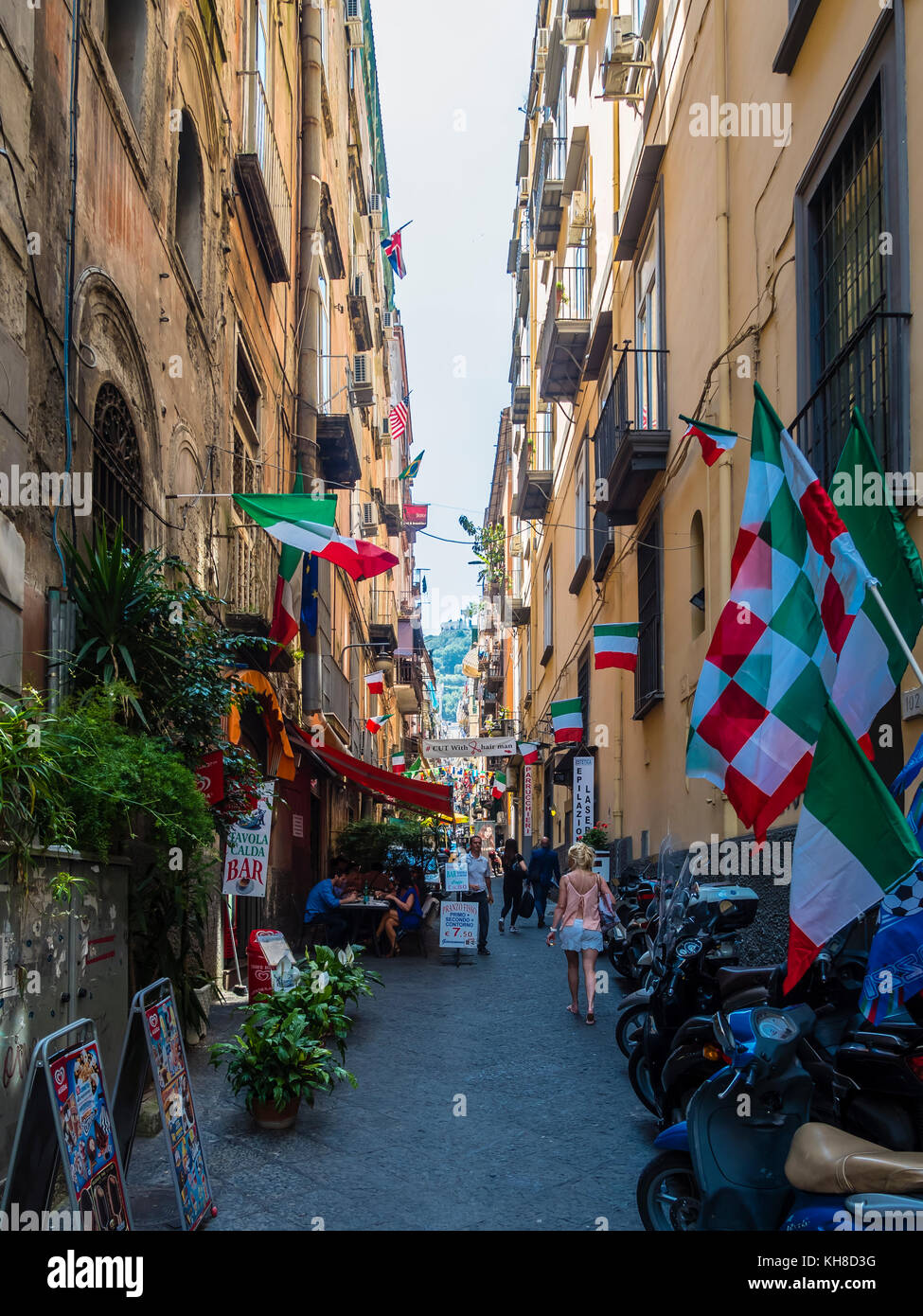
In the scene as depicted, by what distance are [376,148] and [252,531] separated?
1214 inches

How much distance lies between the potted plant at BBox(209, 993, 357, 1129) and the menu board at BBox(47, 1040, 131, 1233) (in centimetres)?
269

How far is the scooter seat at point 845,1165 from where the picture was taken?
12.5 feet

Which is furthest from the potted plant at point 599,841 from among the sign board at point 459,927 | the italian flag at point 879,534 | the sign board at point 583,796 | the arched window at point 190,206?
the italian flag at point 879,534

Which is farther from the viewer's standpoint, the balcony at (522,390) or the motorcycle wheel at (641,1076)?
the balcony at (522,390)

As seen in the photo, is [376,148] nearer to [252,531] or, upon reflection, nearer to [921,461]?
[252,531]

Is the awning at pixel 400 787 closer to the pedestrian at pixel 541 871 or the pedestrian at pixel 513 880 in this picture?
the pedestrian at pixel 513 880

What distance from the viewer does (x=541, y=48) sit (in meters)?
34.2

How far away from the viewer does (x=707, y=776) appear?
253 inches

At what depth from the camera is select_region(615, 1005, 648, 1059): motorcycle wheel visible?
344 inches

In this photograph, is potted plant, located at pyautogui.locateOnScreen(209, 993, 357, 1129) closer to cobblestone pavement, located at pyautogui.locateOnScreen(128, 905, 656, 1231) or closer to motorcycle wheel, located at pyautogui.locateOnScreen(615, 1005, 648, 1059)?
cobblestone pavement, located at pyautogui.locateOnScreen(128, 905, 656, 1231)

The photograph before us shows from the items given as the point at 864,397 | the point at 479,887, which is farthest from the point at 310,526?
the point at 479,887

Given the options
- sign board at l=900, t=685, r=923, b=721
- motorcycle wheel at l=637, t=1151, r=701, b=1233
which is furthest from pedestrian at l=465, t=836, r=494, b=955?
motorcycle wheel at l=637, t=1151, r=701, b=1233

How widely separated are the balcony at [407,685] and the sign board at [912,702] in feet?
143

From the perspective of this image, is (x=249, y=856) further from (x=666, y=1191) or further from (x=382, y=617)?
(x=382, y=617)
